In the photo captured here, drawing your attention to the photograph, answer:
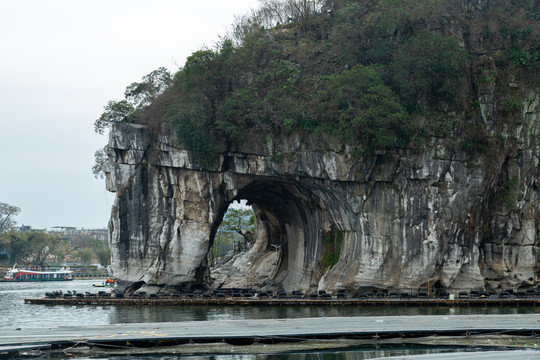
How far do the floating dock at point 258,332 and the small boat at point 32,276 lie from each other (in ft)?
243

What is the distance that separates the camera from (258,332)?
2692 centimetres

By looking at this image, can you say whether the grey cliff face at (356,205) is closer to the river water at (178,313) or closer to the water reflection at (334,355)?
the river water at (178,313)

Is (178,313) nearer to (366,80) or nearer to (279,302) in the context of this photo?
(279,302)

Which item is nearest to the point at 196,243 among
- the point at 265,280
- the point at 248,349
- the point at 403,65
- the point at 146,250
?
the point at 146,250

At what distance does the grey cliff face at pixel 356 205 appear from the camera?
45.6 meters

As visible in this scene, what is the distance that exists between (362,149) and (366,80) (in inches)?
173

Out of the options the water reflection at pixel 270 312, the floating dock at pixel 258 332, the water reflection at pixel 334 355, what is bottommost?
the water reflection at pixel 334 355

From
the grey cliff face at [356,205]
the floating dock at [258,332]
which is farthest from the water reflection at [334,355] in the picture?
the grey cliff face at [356,205]

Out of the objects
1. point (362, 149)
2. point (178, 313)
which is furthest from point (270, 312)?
point (362, 149)

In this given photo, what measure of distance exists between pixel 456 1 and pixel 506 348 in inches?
1242

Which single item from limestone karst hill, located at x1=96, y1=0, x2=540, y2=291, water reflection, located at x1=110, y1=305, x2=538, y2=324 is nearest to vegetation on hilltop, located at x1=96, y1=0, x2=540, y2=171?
limestone karst hill, located at x1=96, y1=0, x2=540, y2=291

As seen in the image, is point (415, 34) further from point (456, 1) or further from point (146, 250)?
point (146, 250)

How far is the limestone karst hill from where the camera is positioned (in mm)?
45594

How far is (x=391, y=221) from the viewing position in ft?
151
